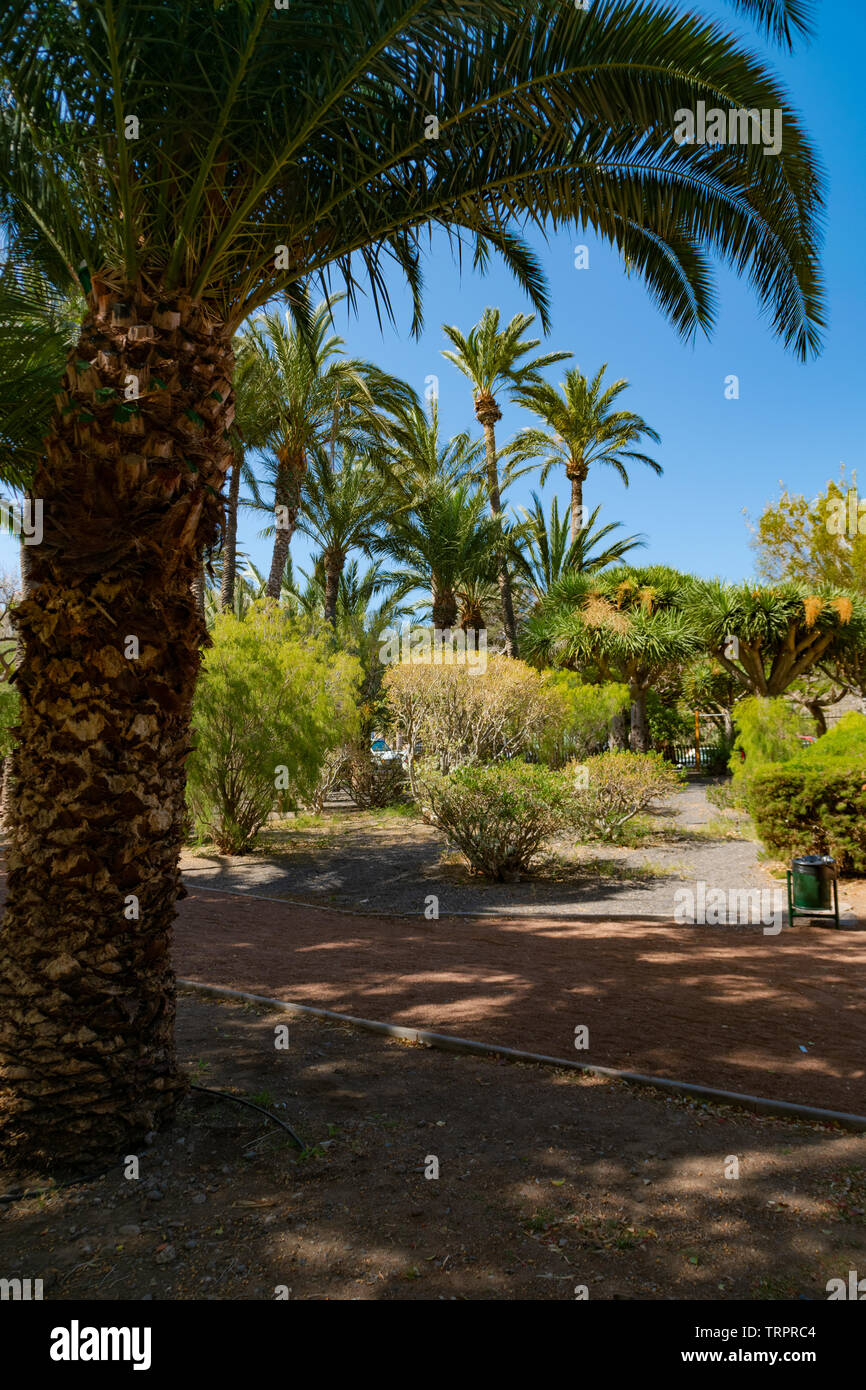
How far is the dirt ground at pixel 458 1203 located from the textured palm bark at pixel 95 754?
37 cm

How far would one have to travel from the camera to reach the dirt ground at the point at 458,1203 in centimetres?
251

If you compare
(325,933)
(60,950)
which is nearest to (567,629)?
(325,933)

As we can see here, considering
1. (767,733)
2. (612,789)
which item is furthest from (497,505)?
(612,789)

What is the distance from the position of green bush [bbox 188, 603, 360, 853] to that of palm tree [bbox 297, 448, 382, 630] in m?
8.71

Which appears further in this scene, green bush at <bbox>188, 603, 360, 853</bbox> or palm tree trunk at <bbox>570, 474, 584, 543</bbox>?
palm tree trunk at <bbox>570, 474, 584, 543</bbox>

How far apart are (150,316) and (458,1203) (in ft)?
13.1

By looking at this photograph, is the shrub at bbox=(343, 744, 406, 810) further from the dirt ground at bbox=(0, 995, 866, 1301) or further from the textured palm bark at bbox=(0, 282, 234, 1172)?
the textured palm bark at bbox=(0, 282, 234, 1172)

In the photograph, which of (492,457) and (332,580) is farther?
(492,457)

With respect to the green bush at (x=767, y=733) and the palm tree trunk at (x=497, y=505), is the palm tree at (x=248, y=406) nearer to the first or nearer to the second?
the palm tree trunk at (x=497, y=505)

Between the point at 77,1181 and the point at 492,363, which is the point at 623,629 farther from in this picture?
the point at 77,1181

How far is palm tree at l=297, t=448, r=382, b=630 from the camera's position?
2150cm

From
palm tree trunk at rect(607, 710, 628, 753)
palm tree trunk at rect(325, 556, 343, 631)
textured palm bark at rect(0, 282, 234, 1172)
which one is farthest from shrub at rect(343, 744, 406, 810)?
textured palm bark at rect(0, 282, 234, 1172)

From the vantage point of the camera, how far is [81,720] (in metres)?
3.25

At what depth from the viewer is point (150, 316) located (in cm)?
348
